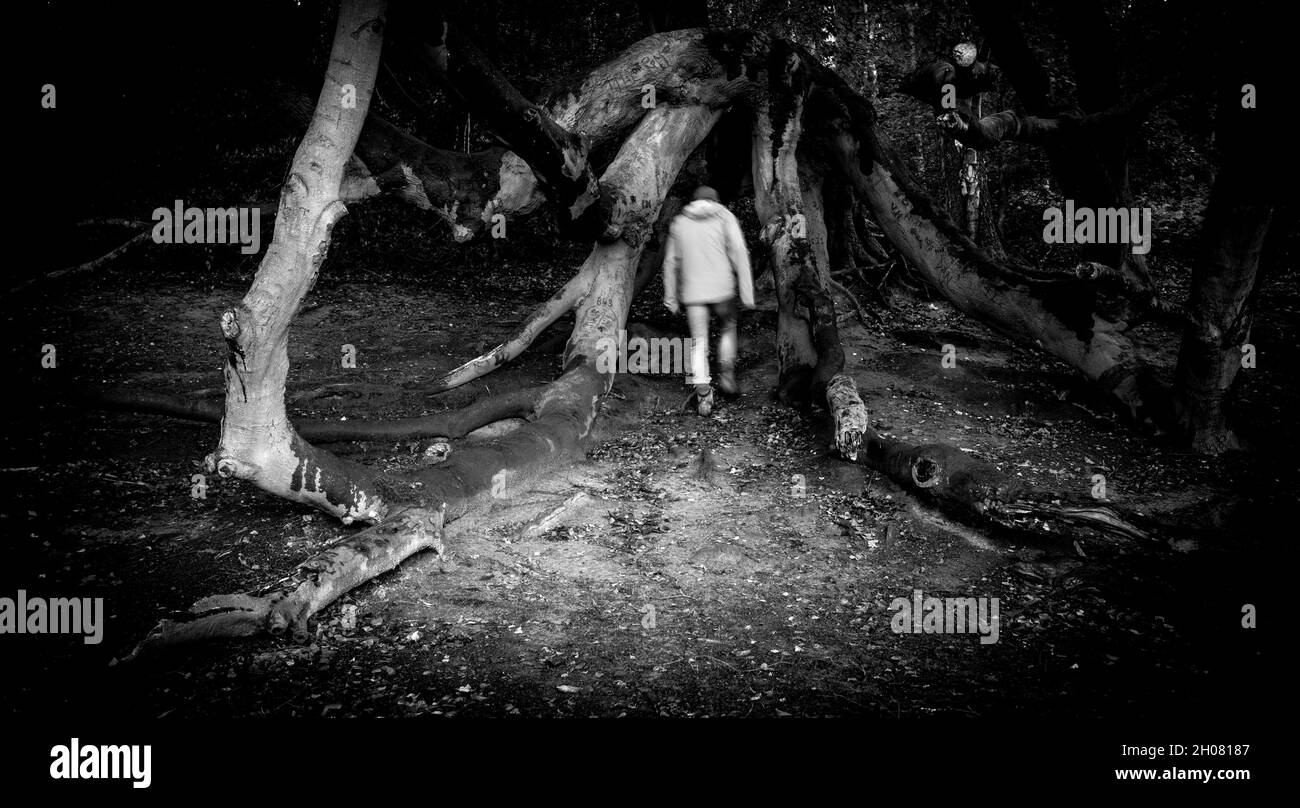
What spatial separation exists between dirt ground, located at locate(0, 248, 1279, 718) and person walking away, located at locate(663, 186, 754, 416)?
72 centimetres

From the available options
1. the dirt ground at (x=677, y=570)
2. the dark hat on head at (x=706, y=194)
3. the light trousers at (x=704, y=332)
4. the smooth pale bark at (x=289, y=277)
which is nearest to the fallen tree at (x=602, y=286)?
the smooth pale bark at (x=289, y=277)

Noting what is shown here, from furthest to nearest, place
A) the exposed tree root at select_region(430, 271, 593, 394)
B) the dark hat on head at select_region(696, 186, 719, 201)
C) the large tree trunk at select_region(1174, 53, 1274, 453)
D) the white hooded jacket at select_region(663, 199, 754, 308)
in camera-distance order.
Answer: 1. the exposed tree root at select_region(430, 271, 593, 394)
2. the dark hat on head at select_region(696, 186, 719, 201)
3. the white hooded jacket at select_region(663, 199, 754, 308)
4. the large tree trunk at select_region(1174, 53, 1274, 453)

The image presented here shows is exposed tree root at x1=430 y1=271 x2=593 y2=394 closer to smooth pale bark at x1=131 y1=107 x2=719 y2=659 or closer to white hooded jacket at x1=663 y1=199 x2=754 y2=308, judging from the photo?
smooth pale bark at x1=131 y1=107 x2=719 y2=659

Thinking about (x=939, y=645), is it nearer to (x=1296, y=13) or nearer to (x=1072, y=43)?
(x=1296, y=13)

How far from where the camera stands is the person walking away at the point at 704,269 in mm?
6922

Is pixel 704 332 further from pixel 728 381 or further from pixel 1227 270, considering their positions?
pixel 1227 270

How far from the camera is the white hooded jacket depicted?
272 inches

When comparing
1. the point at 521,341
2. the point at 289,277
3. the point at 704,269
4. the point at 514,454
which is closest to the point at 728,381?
the point at 704,269

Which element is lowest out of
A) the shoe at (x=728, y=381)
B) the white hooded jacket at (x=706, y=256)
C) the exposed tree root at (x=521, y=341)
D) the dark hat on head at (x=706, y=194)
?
the shoe at (x=728, y=381)

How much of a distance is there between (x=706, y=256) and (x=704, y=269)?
107 mm

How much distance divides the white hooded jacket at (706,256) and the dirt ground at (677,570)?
107cm

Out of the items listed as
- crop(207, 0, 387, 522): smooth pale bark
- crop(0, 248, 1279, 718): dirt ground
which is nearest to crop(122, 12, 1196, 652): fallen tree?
crop(207, 0, 387, 522): smooth pale bark

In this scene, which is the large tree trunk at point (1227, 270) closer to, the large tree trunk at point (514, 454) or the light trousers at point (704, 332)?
the light trousers at point (704, 332)
